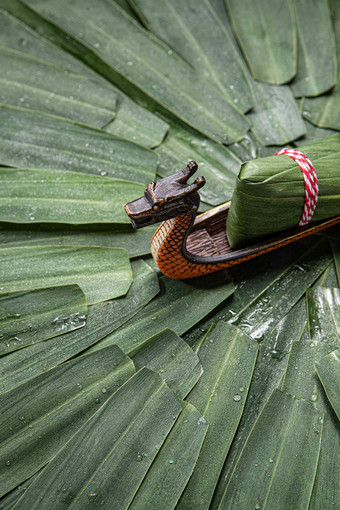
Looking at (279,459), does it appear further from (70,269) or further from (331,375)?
(70,269)

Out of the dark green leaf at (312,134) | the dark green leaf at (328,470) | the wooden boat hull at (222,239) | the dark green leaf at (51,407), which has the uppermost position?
the dark green leaf at (312,134)

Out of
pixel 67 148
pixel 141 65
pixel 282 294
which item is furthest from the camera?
pixel 141 65

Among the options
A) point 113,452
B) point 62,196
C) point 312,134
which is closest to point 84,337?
point 113,452

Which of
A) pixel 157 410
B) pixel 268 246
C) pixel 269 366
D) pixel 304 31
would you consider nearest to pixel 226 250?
pixel 268 246

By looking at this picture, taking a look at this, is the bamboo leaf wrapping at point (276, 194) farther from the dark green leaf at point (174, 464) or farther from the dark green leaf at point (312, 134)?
the dark green leaf at point (174, 464)

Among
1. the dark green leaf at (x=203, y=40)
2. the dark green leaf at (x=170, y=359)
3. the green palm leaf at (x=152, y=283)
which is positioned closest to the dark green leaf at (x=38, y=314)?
the green palm leaf at (x=152, y=283)

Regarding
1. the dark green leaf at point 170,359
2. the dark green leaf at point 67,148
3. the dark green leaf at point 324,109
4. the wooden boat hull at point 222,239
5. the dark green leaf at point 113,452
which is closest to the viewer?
the dark green leaf at point 113,452

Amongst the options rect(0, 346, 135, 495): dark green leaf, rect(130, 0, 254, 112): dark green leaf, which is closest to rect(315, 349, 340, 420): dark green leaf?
rect(0, 346, 135, 495): dark green leaf
